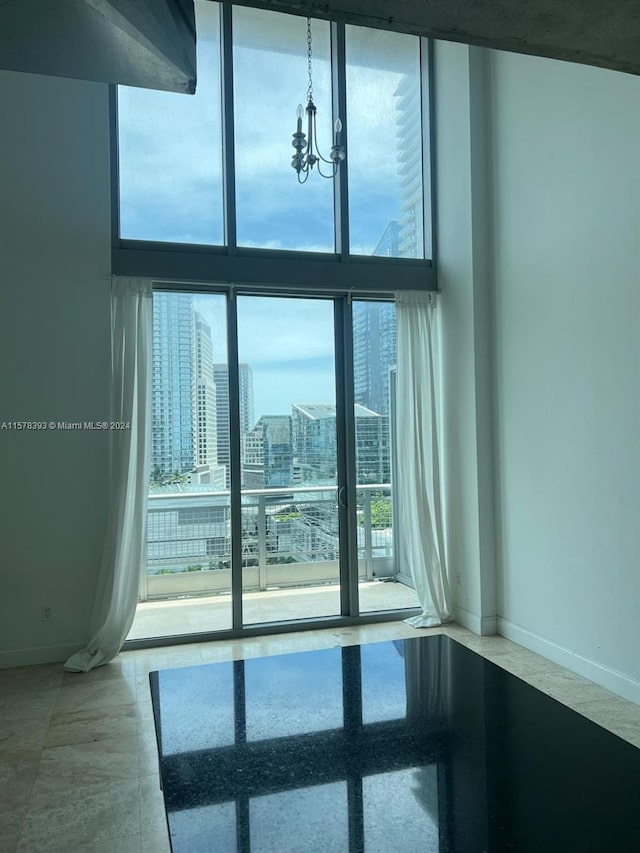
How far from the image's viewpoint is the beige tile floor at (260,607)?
4.45 metres

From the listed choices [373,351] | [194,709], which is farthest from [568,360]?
[194,709]

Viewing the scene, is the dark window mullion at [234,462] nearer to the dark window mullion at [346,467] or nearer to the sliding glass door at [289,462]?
the sliding glass door at [289,462]

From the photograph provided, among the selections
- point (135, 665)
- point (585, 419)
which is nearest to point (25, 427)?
point (135, 665)

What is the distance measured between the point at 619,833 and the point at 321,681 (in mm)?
685

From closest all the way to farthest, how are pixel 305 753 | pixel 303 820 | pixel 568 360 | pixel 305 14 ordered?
pixel 303 820, pixel 305 753, pixel 305 14, pixel 568 360

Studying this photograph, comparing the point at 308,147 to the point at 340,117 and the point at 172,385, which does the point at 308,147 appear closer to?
the point at 340,117

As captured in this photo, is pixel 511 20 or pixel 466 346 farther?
pixel 466 346

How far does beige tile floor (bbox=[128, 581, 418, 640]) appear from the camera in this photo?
14.6 ft

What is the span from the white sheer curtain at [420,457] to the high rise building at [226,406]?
115cm

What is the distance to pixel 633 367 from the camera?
3.12 m

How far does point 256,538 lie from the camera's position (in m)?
4.54

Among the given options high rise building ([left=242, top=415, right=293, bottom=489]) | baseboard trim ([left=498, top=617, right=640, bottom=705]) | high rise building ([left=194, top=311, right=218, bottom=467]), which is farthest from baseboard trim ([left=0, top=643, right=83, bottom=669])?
baseboard trim ([left=498, top=617, right=640, bottom=705])

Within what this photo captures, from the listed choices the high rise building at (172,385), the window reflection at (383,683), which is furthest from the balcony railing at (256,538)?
the window reflection at (383,683)

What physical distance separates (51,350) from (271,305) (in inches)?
62.5
